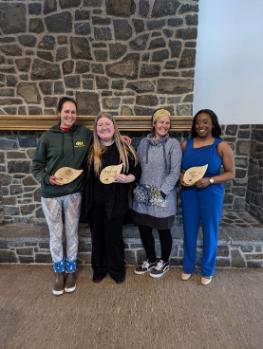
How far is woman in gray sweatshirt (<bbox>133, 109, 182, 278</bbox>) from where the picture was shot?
2.04 metres

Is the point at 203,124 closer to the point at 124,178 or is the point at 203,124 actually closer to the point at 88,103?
the point at 124,178

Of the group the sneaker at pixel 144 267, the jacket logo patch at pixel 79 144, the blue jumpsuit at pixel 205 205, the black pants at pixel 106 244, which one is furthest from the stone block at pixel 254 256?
the jacket logo patch at pixel 79 144

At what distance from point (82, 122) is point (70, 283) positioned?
1475 millimetres

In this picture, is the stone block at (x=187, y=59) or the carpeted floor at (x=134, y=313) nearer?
the carpeted floor at (x=134, y=313)

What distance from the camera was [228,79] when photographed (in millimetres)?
2869

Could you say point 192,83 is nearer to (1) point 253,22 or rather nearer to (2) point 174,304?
(1) point 253,22

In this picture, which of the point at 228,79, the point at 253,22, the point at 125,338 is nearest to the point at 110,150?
the point at 125,338

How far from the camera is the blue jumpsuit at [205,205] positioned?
80.3 inches

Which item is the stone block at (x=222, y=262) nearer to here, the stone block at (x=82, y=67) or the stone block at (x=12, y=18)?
the stone block at (x=82, y=67)

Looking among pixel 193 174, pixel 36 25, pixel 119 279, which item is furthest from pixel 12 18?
pixel 119 279

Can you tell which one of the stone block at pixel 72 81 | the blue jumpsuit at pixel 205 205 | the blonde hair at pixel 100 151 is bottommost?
the blue jumpsuit at pixel 205 205

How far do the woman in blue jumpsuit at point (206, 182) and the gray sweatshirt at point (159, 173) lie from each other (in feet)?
0.36

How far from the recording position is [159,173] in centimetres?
207

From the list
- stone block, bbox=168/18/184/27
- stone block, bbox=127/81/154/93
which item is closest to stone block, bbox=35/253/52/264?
stone block, bbox=127/81/154/93
